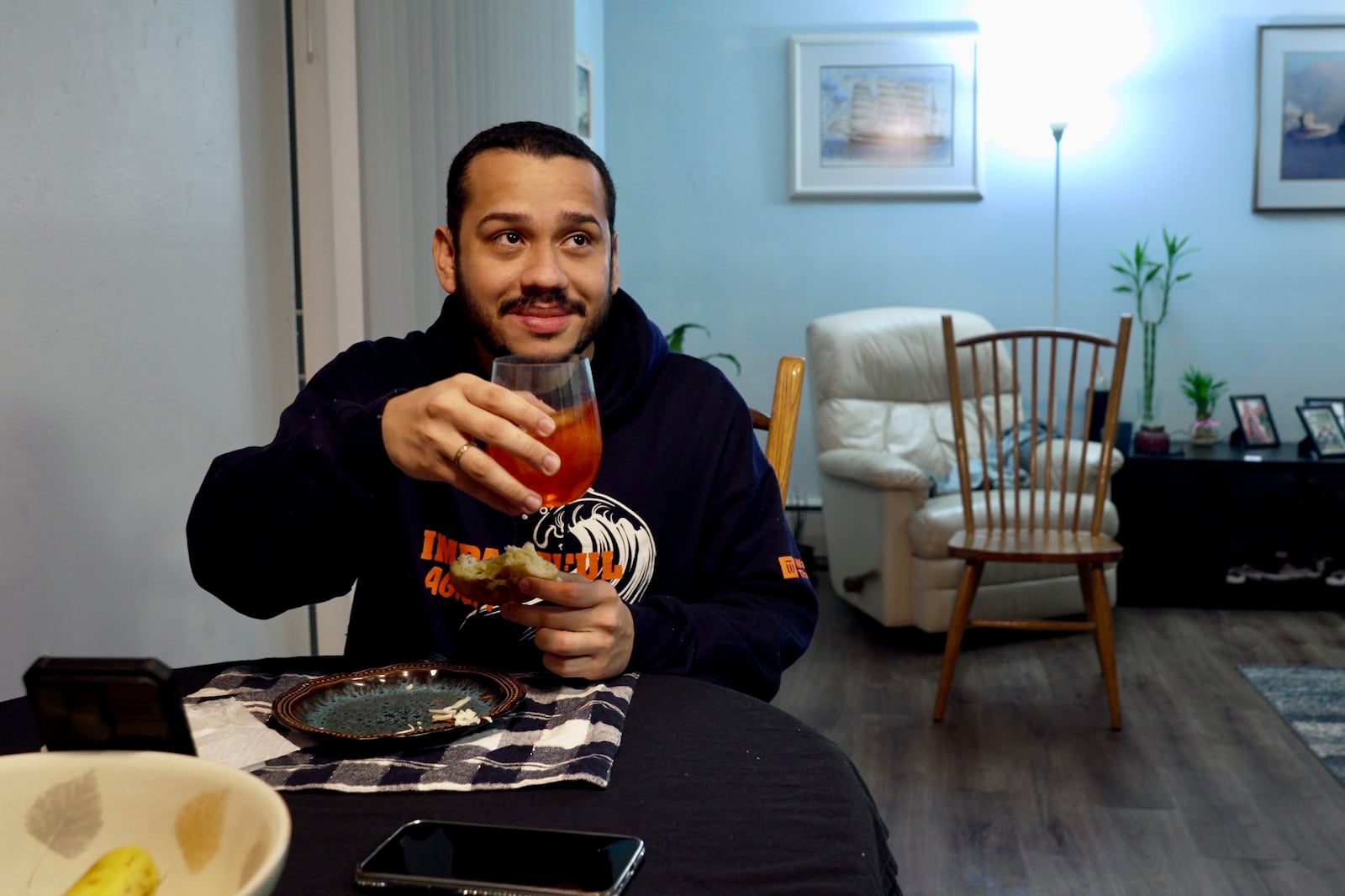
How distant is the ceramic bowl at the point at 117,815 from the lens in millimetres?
539

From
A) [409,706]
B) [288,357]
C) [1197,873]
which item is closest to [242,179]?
[288,357]

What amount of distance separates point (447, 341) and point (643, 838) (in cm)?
83

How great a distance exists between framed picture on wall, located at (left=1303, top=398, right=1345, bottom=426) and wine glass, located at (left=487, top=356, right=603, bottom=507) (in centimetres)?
429

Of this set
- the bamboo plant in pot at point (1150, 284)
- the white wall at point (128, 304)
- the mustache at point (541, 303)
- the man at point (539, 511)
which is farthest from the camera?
the bamboo plant in pot at point (1150, 284)

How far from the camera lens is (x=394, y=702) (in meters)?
0.96

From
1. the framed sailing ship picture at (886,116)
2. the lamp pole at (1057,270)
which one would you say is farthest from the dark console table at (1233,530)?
the framed sailing ship picture at (886,116)

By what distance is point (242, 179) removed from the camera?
6.71ft

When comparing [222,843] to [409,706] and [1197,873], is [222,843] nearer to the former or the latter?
[409,706]

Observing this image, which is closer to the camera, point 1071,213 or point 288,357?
point 288,357

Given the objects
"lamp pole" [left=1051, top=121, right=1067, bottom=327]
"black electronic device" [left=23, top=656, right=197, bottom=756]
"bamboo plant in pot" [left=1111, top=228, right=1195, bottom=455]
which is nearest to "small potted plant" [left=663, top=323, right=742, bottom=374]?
"lamp pole" [left=1051, top=121, right=1067, bottom=327]

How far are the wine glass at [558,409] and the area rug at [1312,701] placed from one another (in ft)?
7.98

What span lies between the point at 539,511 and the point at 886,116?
13.4 feet

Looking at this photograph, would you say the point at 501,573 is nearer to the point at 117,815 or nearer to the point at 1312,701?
the point at 117,815

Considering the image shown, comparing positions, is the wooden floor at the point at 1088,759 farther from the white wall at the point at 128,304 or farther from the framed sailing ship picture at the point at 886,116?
the framed sailing ship picture at the point at 886,116
